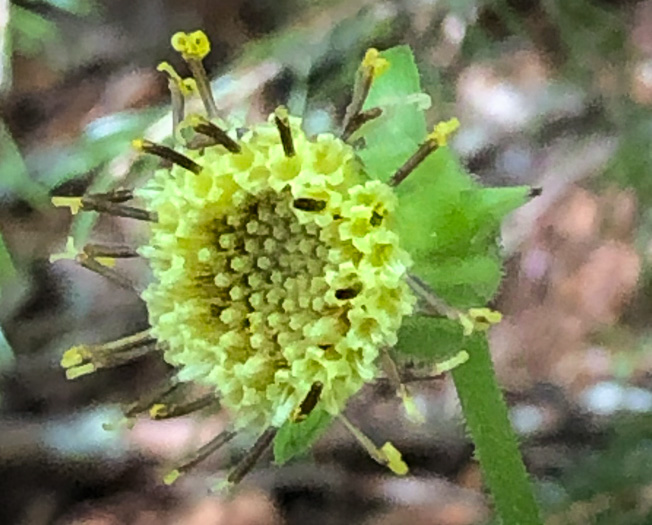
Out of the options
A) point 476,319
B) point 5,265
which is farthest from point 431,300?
point 5,265

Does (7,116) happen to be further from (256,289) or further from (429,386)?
(256,289)

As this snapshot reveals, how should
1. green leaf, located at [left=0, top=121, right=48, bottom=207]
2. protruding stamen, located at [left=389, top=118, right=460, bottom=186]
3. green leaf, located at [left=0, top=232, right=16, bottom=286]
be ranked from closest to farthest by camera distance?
protruding stamen, located at [left=389, top=118, right=460, bottom=186] < green leaf, located at [left=0, top=232, right=16, bottom=286] < green leaf, located at [left=0, top=121, right=48, bottom=207]

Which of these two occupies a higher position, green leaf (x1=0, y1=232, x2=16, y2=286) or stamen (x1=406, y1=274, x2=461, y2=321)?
stamen (x1=406, y1=274, x2=461, y2=321)

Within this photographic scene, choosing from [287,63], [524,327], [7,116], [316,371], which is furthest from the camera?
[7,116]

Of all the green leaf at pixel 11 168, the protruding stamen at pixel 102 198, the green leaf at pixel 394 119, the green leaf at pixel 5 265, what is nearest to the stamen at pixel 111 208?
the protruding stamen at pixel 102 198

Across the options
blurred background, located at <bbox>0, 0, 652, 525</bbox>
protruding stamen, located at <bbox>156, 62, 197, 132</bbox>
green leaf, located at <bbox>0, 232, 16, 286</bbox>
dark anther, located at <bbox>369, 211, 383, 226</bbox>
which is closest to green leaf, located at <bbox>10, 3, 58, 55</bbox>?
blurred background, located at <bbox>0, 0, 652, 525</bbox>

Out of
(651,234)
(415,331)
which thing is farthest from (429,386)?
(415,331)

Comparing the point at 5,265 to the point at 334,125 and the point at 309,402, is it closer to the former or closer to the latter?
the point at 334,125

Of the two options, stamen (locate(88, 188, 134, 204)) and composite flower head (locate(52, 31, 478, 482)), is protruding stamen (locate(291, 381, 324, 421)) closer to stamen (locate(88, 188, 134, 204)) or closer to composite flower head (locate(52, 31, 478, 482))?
composite flower head (locate(52, 31, 478, 482))
